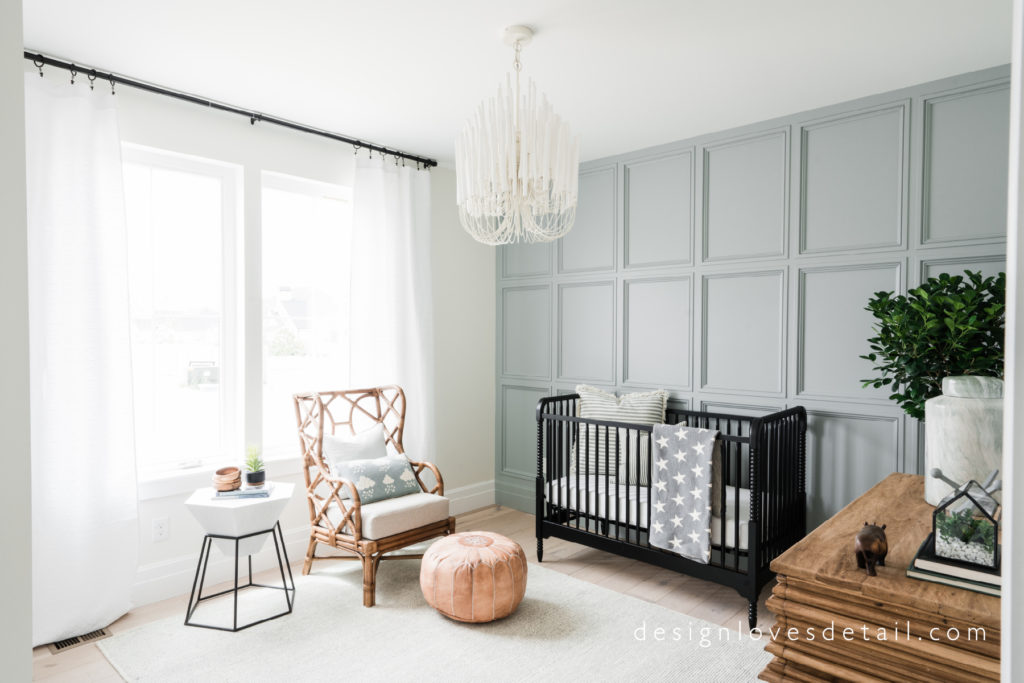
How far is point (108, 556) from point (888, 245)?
3.93 metres

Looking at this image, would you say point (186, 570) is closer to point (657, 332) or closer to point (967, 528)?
point (657, 332)

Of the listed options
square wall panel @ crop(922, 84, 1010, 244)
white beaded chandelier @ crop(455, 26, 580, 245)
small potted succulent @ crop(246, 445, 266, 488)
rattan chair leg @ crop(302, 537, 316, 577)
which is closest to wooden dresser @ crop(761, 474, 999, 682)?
white beaded chandelier @ crop(455, 26, 580, 245)

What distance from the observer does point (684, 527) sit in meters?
2.81

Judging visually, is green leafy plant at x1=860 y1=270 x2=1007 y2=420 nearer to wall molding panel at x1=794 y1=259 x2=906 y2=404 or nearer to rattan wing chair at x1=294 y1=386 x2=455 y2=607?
wall molding panel at x1=794 y1=259 x2=906 y2=404

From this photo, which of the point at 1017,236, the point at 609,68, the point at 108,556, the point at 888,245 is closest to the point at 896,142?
the point at 888,245

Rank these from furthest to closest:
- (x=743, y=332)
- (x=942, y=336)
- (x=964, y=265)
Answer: (x=743, y=332), (x=964, y=265), (x=942, y=336)

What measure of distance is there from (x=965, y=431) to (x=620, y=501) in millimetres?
1709

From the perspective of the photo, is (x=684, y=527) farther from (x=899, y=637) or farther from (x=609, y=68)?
(x=609, y=68)

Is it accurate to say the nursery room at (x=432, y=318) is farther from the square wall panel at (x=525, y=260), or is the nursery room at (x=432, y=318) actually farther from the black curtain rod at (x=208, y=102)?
the square wall panel at (x=525, y=260)

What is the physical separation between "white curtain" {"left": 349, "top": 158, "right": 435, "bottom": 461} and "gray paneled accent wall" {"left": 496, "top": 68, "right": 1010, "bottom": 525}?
913 millimetres

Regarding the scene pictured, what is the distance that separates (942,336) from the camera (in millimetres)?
1949

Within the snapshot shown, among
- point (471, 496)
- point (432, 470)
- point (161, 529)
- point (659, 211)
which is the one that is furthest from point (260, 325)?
point (659, 211)

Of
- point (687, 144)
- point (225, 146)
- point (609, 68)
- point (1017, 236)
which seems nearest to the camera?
point (1017, 236)

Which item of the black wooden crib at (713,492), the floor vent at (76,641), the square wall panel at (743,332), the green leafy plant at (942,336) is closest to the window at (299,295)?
the floor vent at (76,641)
